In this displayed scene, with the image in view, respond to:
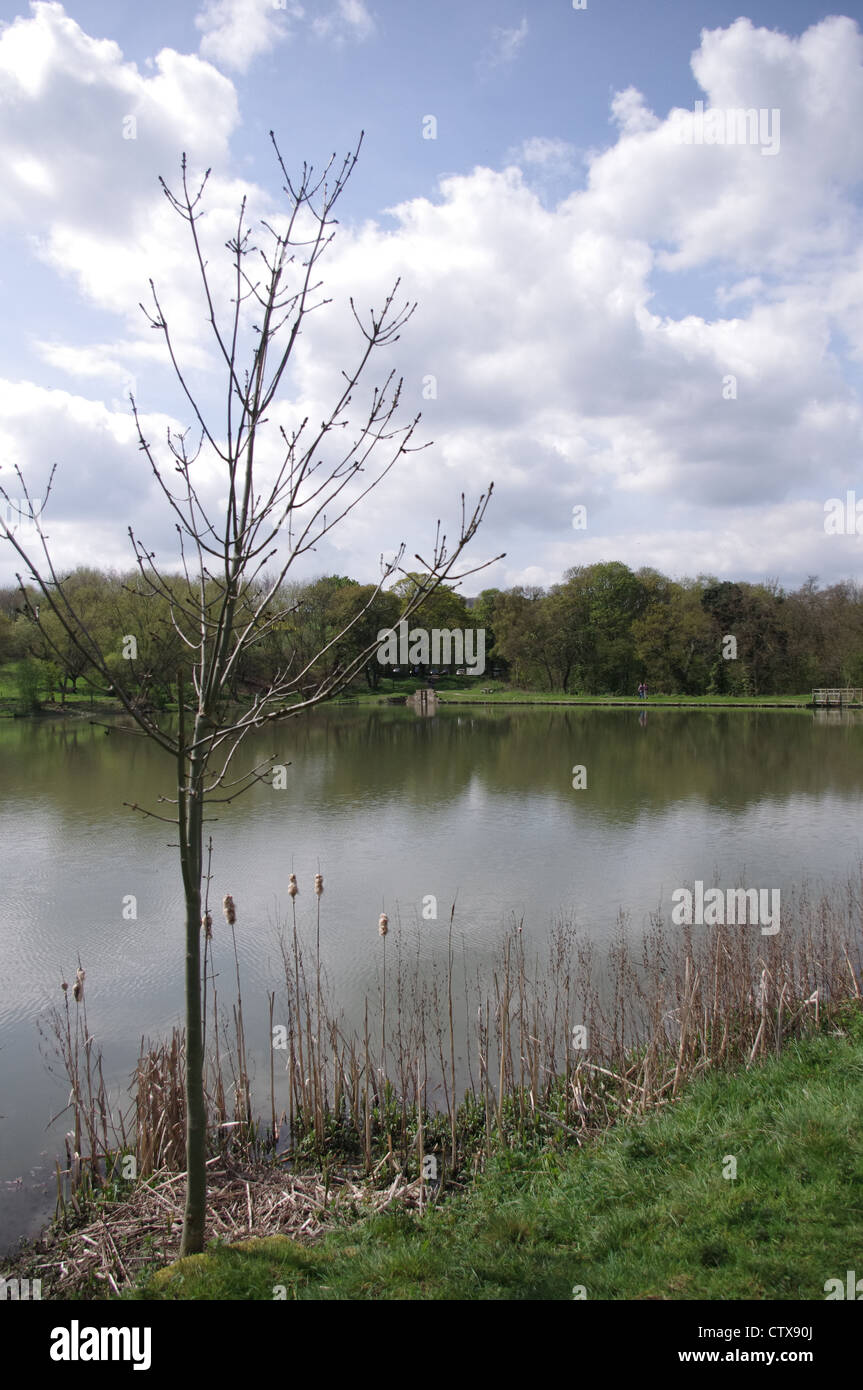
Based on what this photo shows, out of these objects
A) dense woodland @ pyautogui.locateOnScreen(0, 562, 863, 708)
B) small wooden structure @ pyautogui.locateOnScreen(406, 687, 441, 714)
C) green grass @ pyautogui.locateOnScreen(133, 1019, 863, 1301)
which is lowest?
green grass @ pyautogui.locateOnScreen(133, 1019, 863, 1301)

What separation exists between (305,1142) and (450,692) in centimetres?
6337

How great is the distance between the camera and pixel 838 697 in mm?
49750

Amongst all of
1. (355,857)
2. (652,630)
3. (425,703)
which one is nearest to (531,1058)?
(355,857)

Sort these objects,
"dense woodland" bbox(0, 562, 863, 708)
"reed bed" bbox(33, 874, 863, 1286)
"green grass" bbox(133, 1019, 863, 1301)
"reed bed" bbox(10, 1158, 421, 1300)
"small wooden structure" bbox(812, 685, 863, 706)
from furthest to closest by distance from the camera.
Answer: "dense woodland" bbox(0, 562, 863, 708)
"small wooden structure" bbox(812, 685, 863, 706)
"reed bed" bbox(33, 874, 863, 1286)
"reed bed" bbox(10, 1158, 421, 1300)
"green grass" bbox(133, 1019, 863, 1301)

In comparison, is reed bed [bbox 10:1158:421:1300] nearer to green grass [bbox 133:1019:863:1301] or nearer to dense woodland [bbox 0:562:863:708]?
green grass [bbox 133:1019:863:1301]

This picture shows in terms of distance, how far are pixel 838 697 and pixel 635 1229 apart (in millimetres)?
51405

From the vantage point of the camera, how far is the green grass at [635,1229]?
3.17m

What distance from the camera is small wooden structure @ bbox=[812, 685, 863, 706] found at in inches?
1937

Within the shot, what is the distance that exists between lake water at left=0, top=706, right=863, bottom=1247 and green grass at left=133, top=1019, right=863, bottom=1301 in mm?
2056

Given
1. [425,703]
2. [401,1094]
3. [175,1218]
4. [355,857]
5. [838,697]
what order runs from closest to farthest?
[175,1218] → [401,1094] → [355,857] → [838,697] → [425,703]

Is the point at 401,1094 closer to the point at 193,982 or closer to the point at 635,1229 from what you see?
the point at 635,1229

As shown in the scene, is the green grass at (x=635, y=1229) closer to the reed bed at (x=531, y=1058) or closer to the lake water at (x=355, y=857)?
the reed bed at (x=531, y=1058)

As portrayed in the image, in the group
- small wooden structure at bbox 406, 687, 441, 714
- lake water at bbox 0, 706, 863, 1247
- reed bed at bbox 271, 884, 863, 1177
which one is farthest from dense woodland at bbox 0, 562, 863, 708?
reed bed at bbox 271, 884, 863, 1177

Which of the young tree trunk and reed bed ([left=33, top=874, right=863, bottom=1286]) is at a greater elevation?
the young tree trunk
